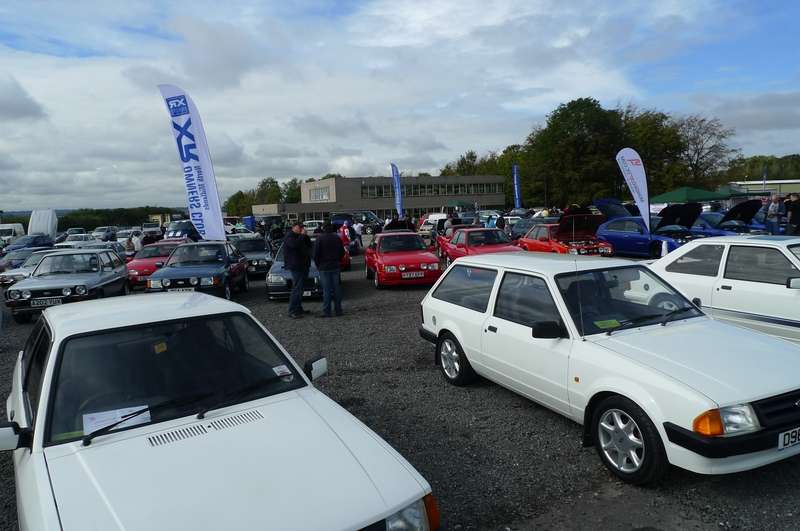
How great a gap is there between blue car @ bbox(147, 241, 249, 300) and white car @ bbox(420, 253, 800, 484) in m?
6.75

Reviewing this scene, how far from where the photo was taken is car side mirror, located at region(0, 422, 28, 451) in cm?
249

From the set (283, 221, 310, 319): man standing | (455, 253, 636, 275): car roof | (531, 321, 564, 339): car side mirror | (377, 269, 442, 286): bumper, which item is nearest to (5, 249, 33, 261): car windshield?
(283, 221, 310, 319): man standing

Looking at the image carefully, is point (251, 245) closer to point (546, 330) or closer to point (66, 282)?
point (66, 282)

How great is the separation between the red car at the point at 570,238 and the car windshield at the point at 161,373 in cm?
1231

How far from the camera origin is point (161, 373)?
3.01m

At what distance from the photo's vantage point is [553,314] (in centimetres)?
434

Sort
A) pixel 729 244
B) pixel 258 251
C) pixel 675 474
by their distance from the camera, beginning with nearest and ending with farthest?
pixel 675 474 < pixel 729 244 < pixel 258 251

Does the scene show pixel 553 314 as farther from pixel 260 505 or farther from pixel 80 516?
pixel 80 516

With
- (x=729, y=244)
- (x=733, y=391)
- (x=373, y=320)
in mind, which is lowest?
(x=373, y=320)

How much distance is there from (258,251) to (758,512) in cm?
1555

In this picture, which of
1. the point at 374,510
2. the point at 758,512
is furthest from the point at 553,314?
the point at 374,510

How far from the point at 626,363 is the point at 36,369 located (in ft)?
13.0

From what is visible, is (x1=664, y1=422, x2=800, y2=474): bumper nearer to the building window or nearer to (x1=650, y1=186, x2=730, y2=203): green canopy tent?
(x1=650, y1=186, x2=730, y2=203): green canopy tent

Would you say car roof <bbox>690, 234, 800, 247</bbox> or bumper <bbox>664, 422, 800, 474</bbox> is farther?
car roof <bbox>690, 234, 800, 247</bbox>
